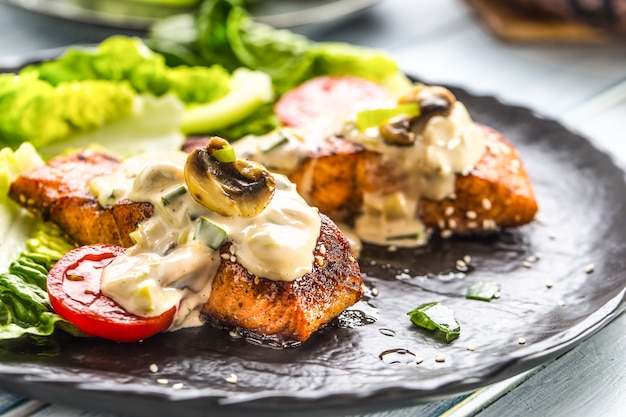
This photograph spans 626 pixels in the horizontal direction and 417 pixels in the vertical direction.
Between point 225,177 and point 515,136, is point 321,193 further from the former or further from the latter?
point 515,136

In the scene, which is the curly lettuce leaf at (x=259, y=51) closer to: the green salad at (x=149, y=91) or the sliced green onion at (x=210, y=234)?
the green salad at (x=149, y=91)

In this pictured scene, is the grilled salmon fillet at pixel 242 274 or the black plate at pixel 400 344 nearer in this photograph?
the black plate at pixel 400 344

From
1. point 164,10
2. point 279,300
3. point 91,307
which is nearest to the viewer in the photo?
point 91,307

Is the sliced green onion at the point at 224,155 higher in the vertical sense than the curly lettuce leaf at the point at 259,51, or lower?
higher

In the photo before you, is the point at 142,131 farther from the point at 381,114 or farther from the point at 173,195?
the point at 173,195

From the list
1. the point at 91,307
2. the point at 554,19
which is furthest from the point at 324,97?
the point at 554,19

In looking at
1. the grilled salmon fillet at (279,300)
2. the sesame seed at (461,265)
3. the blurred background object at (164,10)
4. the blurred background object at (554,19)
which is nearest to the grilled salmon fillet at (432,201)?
the sesame seed at (461,265)

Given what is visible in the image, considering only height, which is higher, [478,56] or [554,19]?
[554,19]
